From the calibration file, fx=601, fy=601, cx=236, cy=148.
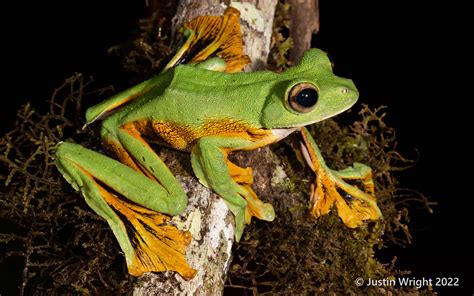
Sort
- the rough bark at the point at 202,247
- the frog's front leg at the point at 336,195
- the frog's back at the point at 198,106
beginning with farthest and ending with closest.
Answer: the frog's front leg at the point at 336,195 < the frog's back at the point at 198,106 < the rough bark at the point at 202,247

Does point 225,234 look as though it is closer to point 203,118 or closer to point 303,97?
point 203,118

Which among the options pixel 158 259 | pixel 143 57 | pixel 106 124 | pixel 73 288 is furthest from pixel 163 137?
pixel 143 57

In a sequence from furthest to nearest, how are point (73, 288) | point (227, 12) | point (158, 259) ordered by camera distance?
1. point (227, 12)
2. point (73, 288)
3. point (158, 259)

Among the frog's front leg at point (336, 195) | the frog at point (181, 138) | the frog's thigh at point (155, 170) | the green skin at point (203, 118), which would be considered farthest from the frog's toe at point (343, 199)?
the frog's thigh at point (155, 170)

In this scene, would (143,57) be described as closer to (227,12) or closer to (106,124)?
(227,12)

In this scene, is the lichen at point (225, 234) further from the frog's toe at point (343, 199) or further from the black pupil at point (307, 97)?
the black pupil at point (307, 97)

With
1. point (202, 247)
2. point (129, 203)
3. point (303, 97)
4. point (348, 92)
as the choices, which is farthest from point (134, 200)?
point (348, 92)

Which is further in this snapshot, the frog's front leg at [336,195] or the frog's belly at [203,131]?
the frog's front leg at [336,195]
